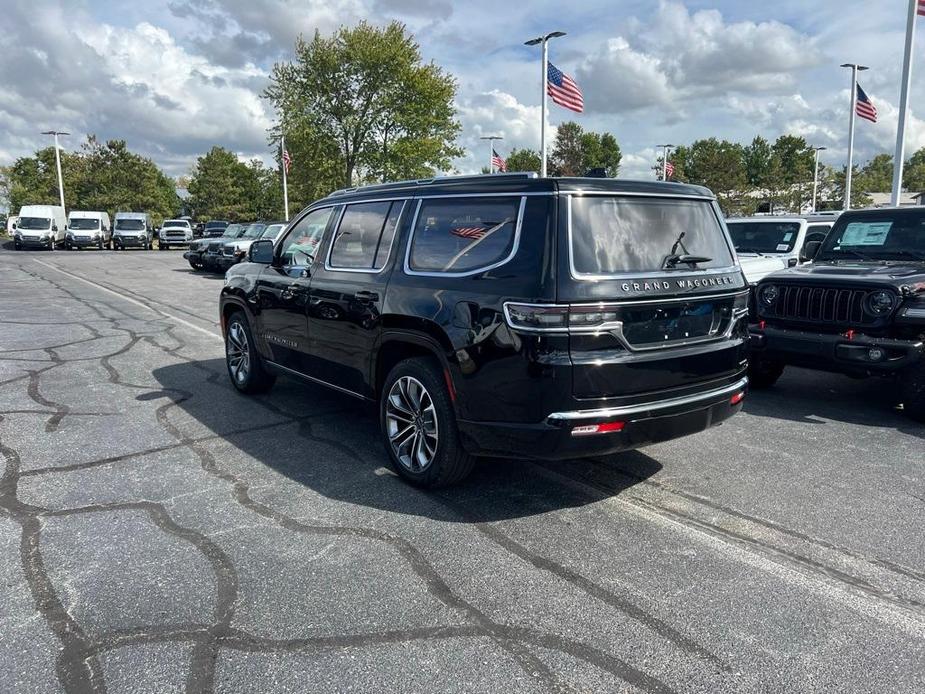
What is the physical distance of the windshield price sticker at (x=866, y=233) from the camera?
7.21 meters

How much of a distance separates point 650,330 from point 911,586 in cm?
165

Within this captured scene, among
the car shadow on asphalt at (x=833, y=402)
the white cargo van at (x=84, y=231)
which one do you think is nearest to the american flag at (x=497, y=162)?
the white cargo van at (x=84, y=231)

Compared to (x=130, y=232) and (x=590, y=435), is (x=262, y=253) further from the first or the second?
(x=130, y=232)

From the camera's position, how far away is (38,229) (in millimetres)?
37812

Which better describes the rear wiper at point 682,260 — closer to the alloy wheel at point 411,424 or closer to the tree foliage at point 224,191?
the alloy wheel at point 411,424

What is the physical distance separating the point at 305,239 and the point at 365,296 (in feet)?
4.20

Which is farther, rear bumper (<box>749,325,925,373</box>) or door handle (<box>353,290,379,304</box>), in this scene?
rear bumper (<box>749,325,925,373</box>)

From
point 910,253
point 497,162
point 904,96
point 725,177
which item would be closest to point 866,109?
point 904,96

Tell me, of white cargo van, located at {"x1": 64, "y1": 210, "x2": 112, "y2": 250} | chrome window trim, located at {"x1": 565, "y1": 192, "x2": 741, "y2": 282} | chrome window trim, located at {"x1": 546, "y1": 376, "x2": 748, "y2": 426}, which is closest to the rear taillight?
chrome window trim, located at {"x1": 565, "y1": 192, "x2": 741, "y2": 282}

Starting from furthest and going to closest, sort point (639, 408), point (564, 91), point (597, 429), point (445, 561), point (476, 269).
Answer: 1. point (564, 91)
2. point (476, 269)
3. point (639, 408)
4. point (597, 429)
5. point (445, 561)

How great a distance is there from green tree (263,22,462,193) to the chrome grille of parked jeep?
3128 cm

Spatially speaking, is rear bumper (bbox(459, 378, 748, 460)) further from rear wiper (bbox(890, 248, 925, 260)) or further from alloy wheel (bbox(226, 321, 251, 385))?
rear wiper (bbox(890, 248, 925, 260))

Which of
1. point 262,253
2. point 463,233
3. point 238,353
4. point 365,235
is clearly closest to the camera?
point 463,233

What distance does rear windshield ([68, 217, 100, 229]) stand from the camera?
38.7 meters
